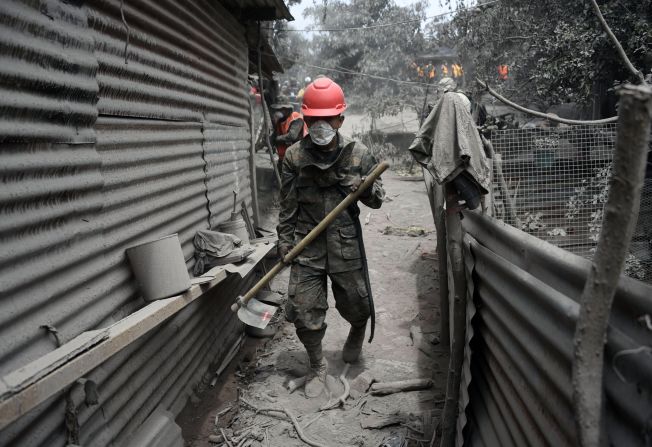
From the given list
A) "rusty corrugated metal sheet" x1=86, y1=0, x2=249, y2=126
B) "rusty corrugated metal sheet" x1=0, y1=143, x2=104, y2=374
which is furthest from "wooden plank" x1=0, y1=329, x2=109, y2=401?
"rusty corrugated metal sheet" x1=86, y1=0, x2=249, y2=126

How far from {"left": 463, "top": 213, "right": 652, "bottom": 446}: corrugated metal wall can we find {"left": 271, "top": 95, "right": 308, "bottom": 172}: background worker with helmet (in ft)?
23.1

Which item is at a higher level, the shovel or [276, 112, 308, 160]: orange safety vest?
[276, 112, 308, 160]: orange safety vest

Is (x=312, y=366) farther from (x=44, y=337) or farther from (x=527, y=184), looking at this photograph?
(x=527, y=184)

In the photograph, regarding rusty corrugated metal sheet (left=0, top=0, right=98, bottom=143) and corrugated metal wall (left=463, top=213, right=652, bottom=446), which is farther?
rusty corrugated metal sheet (left=0, top=0, right=98, bottom=143)

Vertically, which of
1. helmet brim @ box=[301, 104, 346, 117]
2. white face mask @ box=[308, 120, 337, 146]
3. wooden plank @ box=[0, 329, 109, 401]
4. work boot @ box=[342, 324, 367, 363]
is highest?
helmet brim @ box=[301, 104, 346, 117]

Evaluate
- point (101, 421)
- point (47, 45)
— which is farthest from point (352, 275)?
point (47, 45)

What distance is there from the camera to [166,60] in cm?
350

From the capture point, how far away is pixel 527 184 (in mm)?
5098

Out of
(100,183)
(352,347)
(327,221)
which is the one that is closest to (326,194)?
(327,221)

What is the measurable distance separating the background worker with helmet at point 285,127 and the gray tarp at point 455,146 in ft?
21.6

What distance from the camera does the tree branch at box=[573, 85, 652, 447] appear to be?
0.86 m

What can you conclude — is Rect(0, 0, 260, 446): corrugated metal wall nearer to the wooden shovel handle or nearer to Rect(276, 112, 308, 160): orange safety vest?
the wooden shovel handle

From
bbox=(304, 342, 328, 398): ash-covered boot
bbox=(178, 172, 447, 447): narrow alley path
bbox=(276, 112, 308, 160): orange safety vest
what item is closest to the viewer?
bbox=(178, 172, 447, 447): narrow alley path

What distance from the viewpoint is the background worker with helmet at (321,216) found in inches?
144
